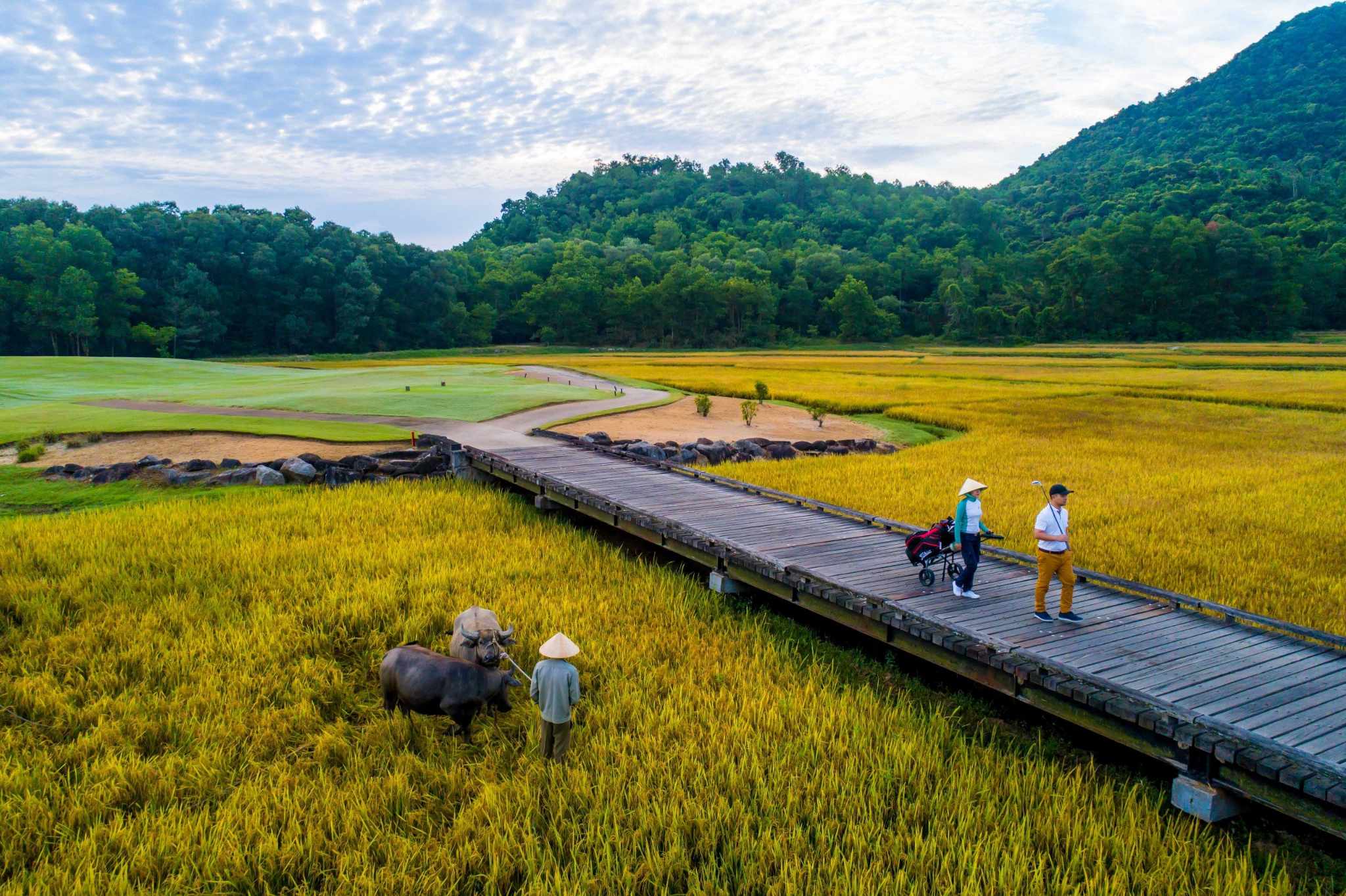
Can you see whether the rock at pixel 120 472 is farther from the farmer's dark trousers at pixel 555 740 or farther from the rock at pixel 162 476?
the farmer's dark trousers at pixel 555 740

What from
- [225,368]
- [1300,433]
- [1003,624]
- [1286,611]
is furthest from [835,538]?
[225,368]

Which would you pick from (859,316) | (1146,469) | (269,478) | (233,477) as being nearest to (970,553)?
(1146,469)

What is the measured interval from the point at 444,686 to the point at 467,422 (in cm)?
1890

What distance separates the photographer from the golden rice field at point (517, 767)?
208 inches

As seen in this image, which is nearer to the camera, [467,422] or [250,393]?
[467,422]

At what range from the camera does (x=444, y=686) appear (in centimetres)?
711

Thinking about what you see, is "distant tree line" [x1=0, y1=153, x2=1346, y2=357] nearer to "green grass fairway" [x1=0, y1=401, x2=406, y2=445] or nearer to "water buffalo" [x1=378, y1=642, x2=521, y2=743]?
"green grass fairway" [x1=0, y1=401, x2=406, y2=445]

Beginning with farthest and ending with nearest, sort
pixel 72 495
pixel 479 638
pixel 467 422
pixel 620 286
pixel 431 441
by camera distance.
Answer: pixel 620 286, pixel 467 422, pixel 431 441, pixel 72 495, pixel 479 638

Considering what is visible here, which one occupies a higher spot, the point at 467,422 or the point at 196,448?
the point at 467,422

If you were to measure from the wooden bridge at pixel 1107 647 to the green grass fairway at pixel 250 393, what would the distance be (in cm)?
1465

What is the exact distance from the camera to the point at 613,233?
14975cm

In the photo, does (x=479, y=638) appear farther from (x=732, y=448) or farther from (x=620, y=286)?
(x=620, y=286)

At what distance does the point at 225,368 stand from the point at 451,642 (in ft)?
167

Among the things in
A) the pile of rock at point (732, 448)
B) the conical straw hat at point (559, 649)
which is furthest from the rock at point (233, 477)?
the conical straw hat at point (559, 649)
